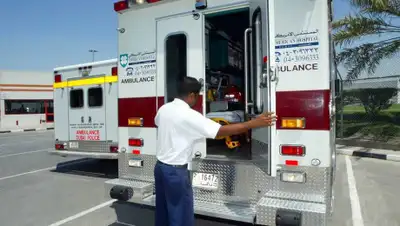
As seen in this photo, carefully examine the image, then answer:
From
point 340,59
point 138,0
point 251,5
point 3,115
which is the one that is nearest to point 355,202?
point 251,5

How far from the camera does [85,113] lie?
884 centimetres

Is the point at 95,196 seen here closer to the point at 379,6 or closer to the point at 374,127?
the point at 379,6

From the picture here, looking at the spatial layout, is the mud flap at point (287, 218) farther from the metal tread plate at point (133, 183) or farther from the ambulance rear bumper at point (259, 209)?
the metal tread plate at point (133, 183)

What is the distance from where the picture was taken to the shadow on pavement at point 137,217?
Answer: 15.5 ft

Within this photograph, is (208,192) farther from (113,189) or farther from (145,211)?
(145,211)

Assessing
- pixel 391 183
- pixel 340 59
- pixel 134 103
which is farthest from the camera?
pixel 340 59

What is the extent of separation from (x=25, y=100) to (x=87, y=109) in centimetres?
2255

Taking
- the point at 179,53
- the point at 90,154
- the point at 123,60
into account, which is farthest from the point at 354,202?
the point at 90,154

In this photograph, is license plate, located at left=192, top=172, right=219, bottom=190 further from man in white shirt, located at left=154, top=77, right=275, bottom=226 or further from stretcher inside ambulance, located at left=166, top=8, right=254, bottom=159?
man in white shirt, located at left=154, top=77, right=275, bottom=226

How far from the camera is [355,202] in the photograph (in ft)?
19.5

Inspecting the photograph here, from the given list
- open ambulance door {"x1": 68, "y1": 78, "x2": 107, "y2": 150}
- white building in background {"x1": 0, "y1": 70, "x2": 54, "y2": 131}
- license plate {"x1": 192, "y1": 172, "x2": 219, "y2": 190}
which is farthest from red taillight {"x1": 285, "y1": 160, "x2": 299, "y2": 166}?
white building in background {"x1": 0, "y1": 70, "x2": 54, "y2": 131}

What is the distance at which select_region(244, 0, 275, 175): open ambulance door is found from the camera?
3.26 meters

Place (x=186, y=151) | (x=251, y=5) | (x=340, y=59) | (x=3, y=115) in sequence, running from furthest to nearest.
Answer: (x=3, y=115) → (x=340, y=59) → (x=251, y=5) → (x=186, y=151)

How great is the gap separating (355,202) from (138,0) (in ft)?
15.9
